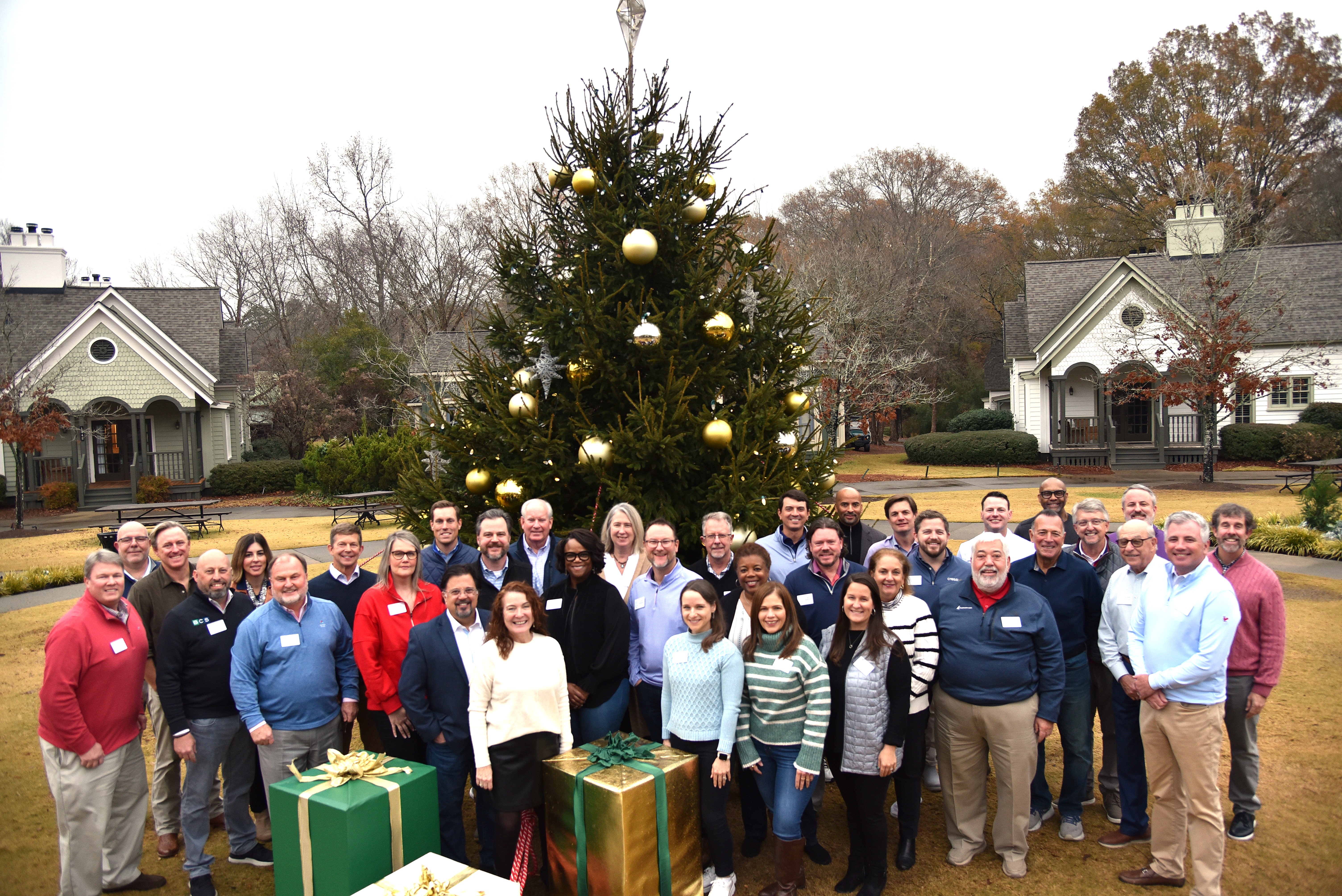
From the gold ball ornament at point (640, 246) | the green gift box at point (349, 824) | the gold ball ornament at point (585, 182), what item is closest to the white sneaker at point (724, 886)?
the green gift box at point (349, 824)

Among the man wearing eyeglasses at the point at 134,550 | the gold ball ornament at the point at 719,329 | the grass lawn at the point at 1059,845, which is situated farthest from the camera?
the gold ball ornament at the point at 719,329

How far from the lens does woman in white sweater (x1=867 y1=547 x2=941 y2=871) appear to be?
4.91 meters

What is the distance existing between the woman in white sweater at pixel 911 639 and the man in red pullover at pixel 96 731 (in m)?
4.40

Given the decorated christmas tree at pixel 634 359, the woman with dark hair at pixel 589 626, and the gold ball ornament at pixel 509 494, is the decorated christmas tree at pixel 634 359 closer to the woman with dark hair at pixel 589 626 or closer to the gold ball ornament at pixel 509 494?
the gold ball ornament at pixel 509 494

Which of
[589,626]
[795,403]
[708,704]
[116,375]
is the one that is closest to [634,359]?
[795,403]

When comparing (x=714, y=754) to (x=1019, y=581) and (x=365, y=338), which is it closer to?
(x=1019, y=581)

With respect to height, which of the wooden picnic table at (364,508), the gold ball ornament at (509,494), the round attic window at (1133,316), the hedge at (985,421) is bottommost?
the wooden picnic table at (364,508)

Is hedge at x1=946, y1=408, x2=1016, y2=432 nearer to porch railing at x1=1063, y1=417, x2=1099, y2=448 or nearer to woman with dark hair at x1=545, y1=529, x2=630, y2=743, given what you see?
porch railing at x1=1063, y1=417, x2=1099, y2=448

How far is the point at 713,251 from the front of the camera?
6.79 metres

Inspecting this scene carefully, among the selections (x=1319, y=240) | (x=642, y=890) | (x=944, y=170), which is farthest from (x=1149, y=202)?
(x=642, y=890)

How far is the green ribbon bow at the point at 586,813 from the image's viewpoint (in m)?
4.44

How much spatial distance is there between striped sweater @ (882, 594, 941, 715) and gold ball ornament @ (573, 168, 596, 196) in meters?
3.88

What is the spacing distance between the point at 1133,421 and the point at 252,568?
35.8 meters

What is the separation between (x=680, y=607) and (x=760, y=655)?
59cm
